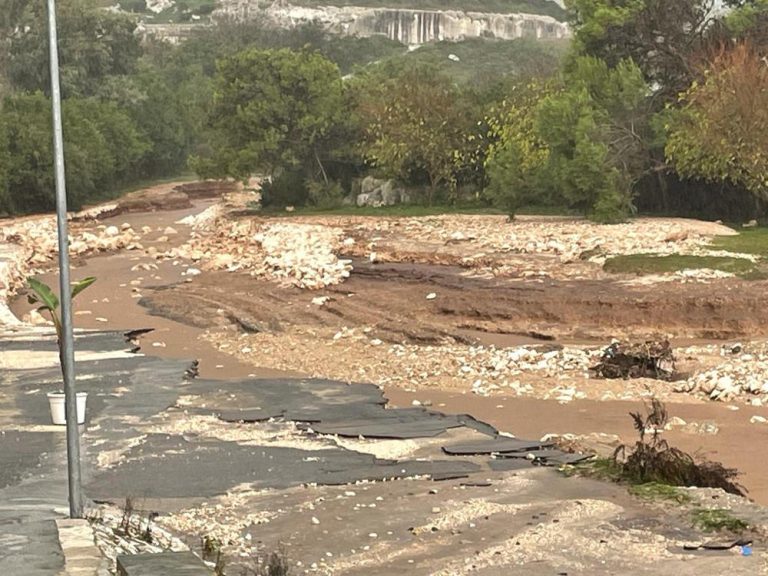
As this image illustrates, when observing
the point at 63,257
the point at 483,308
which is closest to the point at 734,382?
the point at 483,308

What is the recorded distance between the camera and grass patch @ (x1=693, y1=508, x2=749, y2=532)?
410 inches

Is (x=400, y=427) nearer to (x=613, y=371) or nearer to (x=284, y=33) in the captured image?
(x=613, y=371)

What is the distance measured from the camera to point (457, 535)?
10.5m

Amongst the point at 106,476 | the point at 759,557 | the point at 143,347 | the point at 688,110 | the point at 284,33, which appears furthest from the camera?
the point at 284,33

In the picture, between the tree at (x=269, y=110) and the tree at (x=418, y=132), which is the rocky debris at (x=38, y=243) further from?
the tree at (x=418, y=132)

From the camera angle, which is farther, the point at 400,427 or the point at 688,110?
the point at 688,110

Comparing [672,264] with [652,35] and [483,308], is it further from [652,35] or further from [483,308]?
[652,35]

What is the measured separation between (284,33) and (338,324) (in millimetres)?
98931

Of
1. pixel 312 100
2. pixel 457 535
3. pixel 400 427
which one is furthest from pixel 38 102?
pixel 457 535

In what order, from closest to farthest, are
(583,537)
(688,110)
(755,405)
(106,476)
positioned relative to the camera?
(583,537)
(106,476)
(755,405)
(688,110)

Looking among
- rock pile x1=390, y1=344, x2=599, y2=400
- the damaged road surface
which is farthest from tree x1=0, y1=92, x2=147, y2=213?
the damaged road surface

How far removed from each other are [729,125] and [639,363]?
17051 mm

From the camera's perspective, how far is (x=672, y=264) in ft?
99.5

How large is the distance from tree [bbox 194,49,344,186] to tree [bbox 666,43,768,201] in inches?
792
